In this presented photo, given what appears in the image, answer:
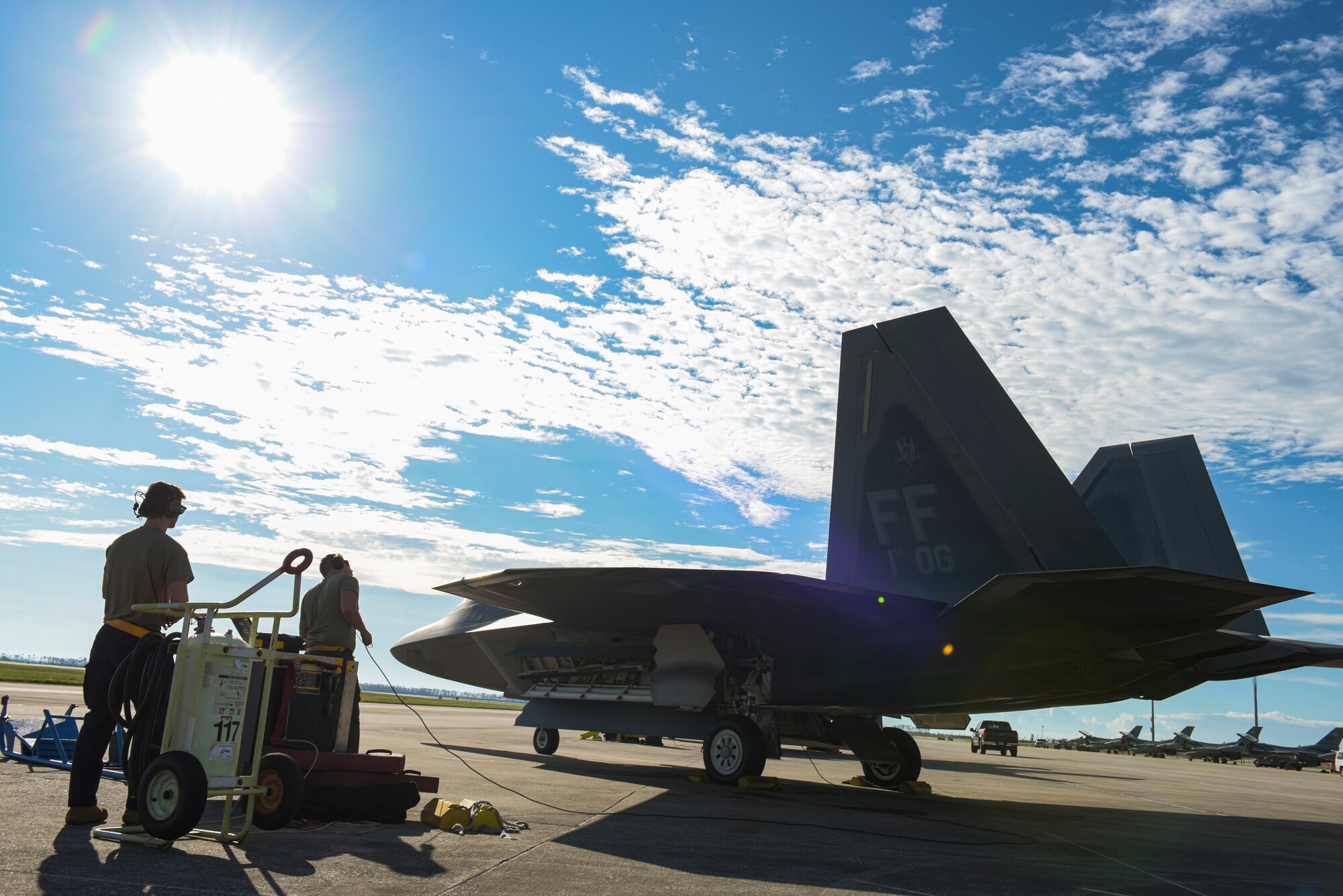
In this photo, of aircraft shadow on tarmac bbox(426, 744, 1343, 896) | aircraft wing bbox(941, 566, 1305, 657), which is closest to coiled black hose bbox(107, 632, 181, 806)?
aircraft shadow on tarmac bbox(426, 744, 1343, 896)

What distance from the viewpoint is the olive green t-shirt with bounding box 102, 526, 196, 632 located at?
16.3ft

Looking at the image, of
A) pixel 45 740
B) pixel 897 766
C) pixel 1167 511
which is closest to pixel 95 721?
pixel 45 740

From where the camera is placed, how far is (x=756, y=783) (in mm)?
9625

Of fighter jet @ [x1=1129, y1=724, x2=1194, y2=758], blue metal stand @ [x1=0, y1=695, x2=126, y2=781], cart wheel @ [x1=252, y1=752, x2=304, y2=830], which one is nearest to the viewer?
cart wheel @ [x1=252, y1=752, x2=304, y2=830]

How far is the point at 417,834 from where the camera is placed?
5.37 metres

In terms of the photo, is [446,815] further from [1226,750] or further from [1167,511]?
[1226,750]

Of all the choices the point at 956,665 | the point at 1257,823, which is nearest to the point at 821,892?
the point at 956,665

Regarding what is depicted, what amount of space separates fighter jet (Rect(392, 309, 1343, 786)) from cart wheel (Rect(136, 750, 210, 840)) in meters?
5.10

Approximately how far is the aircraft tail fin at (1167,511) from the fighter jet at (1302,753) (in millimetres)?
44687

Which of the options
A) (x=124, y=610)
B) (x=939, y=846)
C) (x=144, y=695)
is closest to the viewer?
(x=144, y=695)

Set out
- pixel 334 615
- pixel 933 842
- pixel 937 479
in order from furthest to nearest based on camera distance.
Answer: pixel 937 479, pixel 334 615, pixel 933 842

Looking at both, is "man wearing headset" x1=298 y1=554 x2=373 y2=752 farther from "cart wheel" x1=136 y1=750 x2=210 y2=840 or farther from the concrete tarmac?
"cart wheel" x1=136 y1=750 x2=210 y2=840

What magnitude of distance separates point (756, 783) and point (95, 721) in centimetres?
666

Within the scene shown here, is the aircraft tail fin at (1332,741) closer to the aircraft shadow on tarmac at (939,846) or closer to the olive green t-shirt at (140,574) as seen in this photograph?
the aircraft shadow on tarmac at (939,846)
